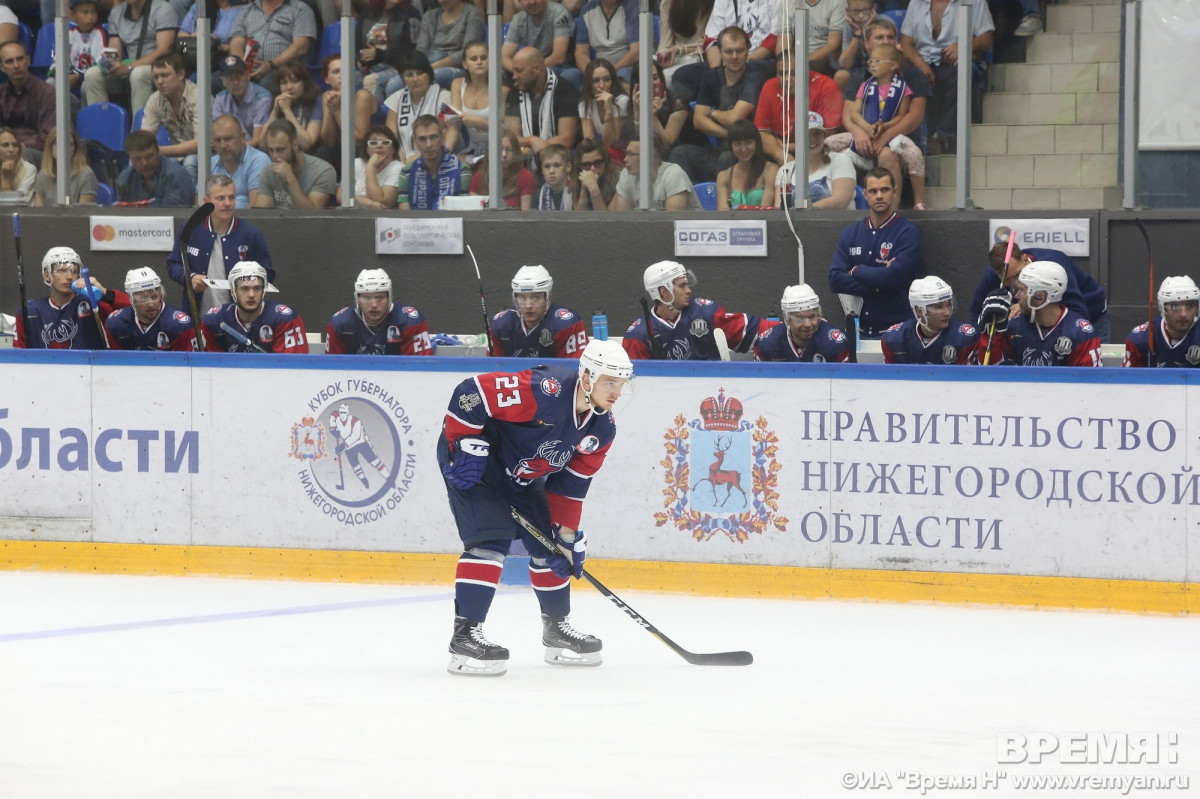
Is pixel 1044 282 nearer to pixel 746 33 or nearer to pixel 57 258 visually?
pixel 746 33

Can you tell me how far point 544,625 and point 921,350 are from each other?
2695mm

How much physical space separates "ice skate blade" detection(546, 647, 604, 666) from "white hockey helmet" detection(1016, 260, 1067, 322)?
2.84m

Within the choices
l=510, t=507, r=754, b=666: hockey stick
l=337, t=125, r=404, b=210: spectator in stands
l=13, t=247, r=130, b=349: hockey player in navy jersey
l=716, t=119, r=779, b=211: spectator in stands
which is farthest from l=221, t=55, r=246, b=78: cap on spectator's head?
l=510, t=507, r=754, b=666: hockey stick

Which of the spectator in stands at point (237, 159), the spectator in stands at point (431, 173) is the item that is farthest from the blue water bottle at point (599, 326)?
the spectator in stands at point (237, 159)

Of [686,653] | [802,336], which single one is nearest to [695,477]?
[802,336]

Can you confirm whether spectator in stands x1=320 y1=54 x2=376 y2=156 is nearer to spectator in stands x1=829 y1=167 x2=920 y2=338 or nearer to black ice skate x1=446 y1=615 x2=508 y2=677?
spectator in stands x1=829 y1=167 x2=920 y2=338

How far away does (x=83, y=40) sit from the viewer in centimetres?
1009

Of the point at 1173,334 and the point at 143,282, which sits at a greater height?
the point at 143,282

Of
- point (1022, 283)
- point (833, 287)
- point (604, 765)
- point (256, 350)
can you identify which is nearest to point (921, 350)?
point (1022, 283)

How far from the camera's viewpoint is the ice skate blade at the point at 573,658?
5.55 meters

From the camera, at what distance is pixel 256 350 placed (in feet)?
26.3

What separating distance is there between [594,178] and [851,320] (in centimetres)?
211

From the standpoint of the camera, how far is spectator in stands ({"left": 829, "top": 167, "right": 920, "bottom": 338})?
8.28 metres

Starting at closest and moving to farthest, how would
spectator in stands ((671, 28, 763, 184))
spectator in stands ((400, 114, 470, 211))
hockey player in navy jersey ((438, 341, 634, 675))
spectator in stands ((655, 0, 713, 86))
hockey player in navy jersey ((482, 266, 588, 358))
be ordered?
1. hockey player in navy jersey ((438, 341, 634, 675))
2. hockey player in navy jersey ((482, 266, 588, 358))
3. spectator in stands ((671, 28, 763, 184))
4. spectator in stands ((655, 0, 713, 86))
5. spectator in stands ((400, 114, 470, 211))
